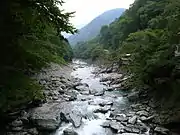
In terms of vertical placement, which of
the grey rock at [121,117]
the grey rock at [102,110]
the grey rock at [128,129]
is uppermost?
the grey rock at [102,110]

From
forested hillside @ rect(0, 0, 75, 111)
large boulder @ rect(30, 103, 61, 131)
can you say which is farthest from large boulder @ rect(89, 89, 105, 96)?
forested hillside @ rect(0, 0, 75, 111)

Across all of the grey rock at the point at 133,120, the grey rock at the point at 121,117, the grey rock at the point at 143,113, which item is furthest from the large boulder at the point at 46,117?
the grey rock at the point at 143,113

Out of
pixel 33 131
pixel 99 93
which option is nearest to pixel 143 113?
pixel 33 131

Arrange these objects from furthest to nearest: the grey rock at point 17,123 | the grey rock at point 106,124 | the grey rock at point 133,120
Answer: the grey rock at point 133,120 → the grey rock at point 106,124 → the grey rock at point 17,123

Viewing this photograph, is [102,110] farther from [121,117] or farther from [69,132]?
[69,132]

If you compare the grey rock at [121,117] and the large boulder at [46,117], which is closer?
the large boulder at [46,117]

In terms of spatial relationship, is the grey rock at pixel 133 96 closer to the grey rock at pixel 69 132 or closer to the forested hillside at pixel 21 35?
the grey rock at pixel 69 132

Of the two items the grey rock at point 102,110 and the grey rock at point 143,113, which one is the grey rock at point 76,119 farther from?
the grey rock at point 143,113

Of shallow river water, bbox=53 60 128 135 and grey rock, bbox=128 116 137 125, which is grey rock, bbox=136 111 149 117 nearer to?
grey rock, bbox=128 116 137 125

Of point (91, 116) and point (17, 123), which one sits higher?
point (91, 116)

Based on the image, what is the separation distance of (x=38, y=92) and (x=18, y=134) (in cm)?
596

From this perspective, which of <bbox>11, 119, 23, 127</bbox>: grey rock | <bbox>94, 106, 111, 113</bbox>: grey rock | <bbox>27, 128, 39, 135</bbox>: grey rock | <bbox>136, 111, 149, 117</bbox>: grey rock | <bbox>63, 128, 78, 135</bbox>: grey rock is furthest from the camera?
<bbox>94, 106, 111, 113</bbox>: grey rock

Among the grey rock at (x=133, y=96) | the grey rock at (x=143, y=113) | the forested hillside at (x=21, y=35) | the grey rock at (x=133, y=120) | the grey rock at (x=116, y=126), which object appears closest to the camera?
the forested hillside at (x=21, y=35)

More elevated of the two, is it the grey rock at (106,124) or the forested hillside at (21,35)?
the forested hillside at (21,35)
